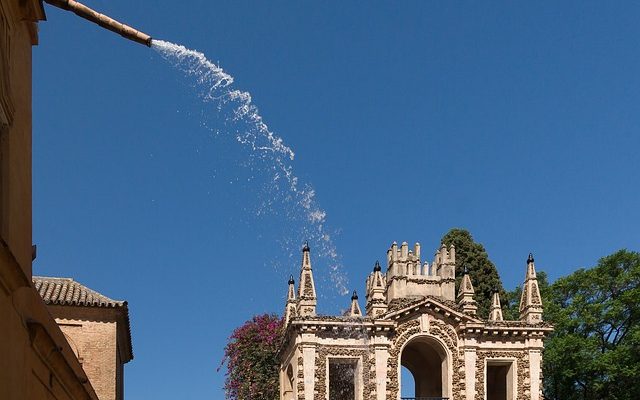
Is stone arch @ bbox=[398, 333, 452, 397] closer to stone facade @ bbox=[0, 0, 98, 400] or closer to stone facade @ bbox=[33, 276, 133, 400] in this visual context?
stone facade @ bbox=[33, 276, 133, 400]

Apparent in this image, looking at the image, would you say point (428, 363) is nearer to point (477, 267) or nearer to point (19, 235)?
point (477, 267)

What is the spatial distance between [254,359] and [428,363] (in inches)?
584

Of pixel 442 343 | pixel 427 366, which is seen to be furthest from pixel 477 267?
pixel 442 343

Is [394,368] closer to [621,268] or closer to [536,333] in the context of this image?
[536,333]

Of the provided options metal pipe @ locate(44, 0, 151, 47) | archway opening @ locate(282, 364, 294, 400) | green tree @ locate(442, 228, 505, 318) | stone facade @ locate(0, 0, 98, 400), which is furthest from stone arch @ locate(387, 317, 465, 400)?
metal pipe @ locate(44, 0, 151, 47)

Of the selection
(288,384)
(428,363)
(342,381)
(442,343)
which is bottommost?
(288,384)

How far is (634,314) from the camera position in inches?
2256

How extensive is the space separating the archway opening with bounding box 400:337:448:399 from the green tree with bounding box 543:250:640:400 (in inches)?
428

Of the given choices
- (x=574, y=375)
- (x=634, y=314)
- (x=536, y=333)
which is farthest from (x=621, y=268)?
(x=536, y=333)

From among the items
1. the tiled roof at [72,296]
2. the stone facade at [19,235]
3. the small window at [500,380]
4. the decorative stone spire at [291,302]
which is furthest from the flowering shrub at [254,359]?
the stone facade at [19,235]

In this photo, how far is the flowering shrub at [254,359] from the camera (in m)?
59.4

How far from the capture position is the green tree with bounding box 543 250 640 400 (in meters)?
56.0

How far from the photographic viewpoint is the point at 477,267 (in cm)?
6619

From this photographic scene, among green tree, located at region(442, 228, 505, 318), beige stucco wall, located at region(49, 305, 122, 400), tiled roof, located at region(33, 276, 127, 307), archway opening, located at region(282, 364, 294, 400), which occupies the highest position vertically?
green tree, located at region(442, 228, 505, 318)
